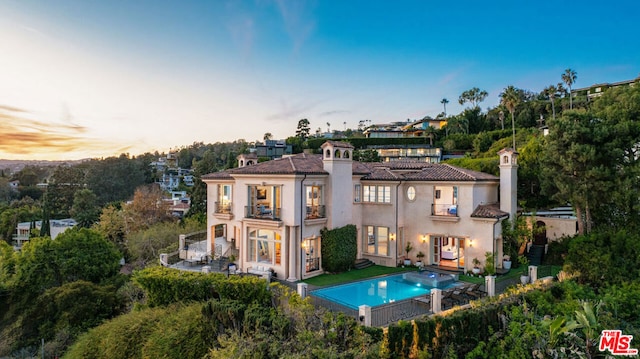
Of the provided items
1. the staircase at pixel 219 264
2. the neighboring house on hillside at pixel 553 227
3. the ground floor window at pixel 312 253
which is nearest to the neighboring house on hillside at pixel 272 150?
the staircase at pixel 219 264

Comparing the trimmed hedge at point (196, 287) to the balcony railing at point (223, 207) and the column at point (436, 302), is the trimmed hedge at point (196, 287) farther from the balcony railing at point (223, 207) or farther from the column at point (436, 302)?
the column at point (436, 302)

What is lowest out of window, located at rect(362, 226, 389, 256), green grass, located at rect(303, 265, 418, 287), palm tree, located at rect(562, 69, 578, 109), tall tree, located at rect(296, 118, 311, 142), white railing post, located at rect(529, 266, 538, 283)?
green grass, located at rect(303, 265, 418, 287)

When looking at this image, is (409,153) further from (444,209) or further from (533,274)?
(533,274)

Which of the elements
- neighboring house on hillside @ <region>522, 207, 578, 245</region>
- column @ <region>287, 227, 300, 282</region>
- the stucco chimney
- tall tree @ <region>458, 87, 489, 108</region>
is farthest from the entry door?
tall tree @ <region>458, 87, 489, 108</region>

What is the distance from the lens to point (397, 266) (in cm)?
2239

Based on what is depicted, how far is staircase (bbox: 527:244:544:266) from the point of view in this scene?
75.4 ft

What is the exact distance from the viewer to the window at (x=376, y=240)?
22.8m

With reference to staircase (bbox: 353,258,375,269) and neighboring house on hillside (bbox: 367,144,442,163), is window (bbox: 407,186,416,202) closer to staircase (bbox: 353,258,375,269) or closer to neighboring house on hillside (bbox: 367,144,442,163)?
staircase (bbox: 353,258,375,269)

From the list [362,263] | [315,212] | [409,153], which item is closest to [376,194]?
[362,263]

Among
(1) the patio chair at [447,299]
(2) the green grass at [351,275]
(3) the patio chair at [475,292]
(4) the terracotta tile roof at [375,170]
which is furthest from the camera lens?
(4) the terracotta tile roof at [375,170]

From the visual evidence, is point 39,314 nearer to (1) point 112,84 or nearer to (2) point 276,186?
(2) point 276,186

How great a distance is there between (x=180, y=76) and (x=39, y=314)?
19631mm

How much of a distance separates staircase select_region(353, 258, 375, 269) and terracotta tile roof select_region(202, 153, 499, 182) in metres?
5.04

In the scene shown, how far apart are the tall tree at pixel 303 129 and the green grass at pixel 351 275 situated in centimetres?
6770
